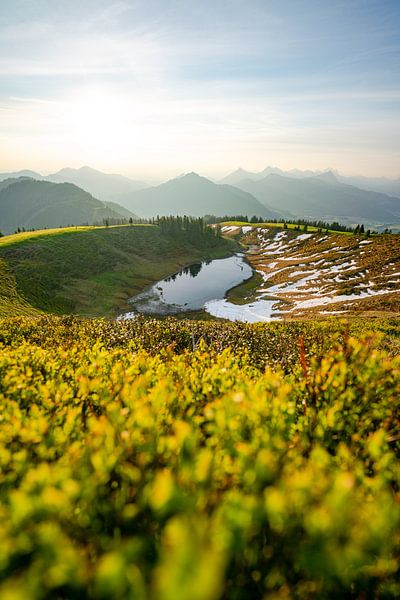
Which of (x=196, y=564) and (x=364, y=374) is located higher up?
(x=196, y=564)

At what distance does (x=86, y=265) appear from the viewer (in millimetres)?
94188

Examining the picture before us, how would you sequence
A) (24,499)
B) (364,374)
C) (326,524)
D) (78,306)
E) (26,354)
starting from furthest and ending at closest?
(78,306) → (26,354) → (364,374) → (24,499) → (326,524)

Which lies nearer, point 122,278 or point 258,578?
point 258,578

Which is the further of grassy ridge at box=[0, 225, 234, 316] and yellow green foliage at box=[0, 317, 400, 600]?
grassy ridge at box=[0, 225, 234, 316]

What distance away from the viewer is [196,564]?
2.18 meters

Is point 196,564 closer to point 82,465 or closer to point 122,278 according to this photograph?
point 82,465

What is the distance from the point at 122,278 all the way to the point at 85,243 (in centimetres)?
2440

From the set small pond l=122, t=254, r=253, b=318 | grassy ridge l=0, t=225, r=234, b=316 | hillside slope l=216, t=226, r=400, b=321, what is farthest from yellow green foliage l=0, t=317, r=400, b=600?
small pond l=122, t=254, r=253, b=318

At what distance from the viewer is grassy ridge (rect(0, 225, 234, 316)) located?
73.2 m

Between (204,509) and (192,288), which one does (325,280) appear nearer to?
(192,288)

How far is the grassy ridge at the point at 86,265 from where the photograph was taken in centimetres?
7319

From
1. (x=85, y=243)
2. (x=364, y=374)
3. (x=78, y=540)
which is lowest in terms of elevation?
(x=78, y=540)

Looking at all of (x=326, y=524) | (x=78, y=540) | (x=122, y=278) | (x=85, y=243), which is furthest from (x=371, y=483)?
(x=85, y=243)

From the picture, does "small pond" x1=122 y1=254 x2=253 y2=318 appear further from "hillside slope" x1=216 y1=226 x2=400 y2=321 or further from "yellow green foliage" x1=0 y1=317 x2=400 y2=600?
"yellow green foliage" x1=0 y1=317 x2=400 y2=600
